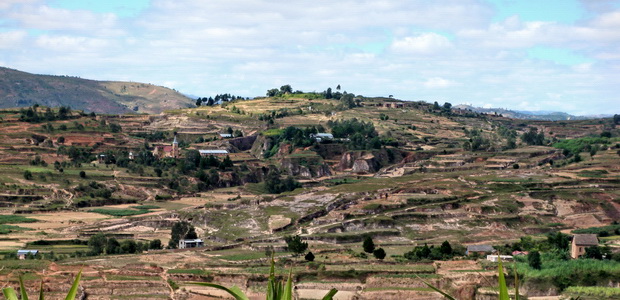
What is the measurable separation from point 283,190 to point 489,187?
81.8 ft

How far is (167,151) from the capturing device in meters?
123

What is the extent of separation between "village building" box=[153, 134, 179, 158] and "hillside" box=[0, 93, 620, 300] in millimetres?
1275

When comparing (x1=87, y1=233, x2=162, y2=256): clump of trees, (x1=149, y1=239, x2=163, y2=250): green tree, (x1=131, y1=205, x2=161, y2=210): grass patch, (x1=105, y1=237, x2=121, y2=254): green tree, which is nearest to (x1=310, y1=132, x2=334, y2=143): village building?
(x1=131, y1=205, x2=161, y2=210): grass patch

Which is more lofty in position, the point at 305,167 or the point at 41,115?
the point at 41,115

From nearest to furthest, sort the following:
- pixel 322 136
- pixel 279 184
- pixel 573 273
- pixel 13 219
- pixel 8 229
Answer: pixel 573 273, pixel 8 229, pixel 13 219, pixel 279 184, pixel 322 136

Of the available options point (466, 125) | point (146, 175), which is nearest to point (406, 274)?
point (146, 175)

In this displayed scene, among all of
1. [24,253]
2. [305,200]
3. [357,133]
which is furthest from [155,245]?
[357,133]

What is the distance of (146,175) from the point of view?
107125 millimetres

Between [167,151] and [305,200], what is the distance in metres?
37.3

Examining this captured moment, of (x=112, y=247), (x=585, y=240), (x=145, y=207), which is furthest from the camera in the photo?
(x=145, y=207)

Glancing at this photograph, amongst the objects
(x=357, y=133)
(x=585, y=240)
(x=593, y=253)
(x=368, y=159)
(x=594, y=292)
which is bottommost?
(x=594, y=292)

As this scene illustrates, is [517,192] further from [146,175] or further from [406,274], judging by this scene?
[146,175]

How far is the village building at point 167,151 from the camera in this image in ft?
395

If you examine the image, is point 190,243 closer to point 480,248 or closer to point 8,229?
point 8,229
